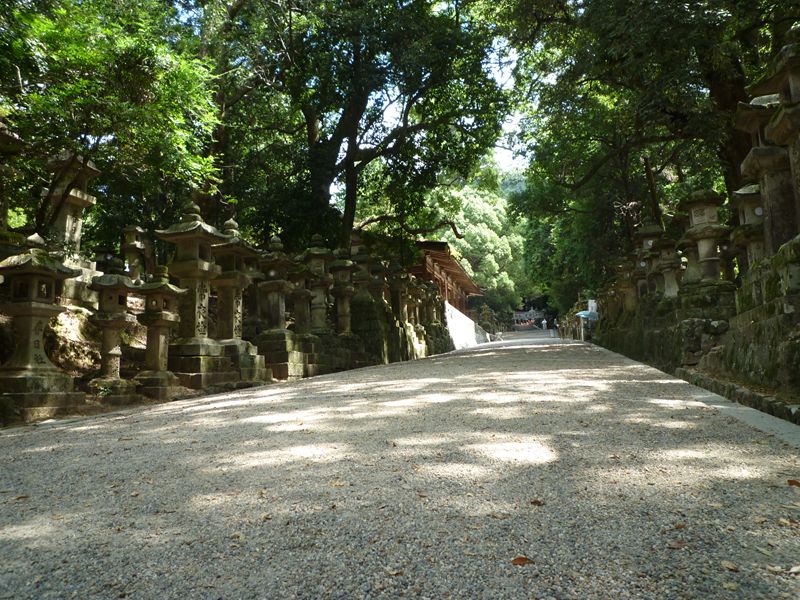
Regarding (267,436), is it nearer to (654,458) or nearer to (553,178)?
(654,458)

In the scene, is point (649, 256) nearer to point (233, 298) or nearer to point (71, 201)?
point (233, 298)

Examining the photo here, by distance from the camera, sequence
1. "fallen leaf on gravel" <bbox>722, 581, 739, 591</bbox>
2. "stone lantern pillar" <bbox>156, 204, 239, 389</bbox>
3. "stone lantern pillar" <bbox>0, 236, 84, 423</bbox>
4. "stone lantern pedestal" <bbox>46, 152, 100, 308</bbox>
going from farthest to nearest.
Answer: "stone lantern pedestal" <bbox>46, 152, 100, 308</bbox> < "stone lantern pillar" <bbox>156, 204, 239, 389</bbox> < "stone lantern pillar" <bbox>0, 236, 84, 423</bbox> < "fallen leaf on gravel" <bbox>722, 581, 739, 591</bbox>

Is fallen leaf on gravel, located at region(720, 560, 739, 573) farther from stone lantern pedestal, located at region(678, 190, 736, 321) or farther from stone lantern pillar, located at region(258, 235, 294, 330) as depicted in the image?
stone lantern pillar, located at region(258, 235, 294, 330)

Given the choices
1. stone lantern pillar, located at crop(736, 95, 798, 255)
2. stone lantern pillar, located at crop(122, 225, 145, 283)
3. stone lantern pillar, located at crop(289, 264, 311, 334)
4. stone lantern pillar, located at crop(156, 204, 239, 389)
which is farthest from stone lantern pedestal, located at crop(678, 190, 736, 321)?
stone lantern pillar, located at crop(122, 225, 145, 283)

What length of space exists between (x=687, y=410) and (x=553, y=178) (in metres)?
14.5

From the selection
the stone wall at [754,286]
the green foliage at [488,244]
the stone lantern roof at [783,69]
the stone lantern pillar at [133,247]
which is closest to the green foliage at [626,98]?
the stone wall at [754,286]

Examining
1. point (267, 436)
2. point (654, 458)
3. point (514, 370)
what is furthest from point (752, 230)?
point (267, 436)

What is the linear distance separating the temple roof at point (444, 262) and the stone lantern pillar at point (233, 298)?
49.3 ft

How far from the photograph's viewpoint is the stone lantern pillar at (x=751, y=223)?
7141 millimetres

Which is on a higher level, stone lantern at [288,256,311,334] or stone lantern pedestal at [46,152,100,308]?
stone lantern pedestal at [46,152,100,308]

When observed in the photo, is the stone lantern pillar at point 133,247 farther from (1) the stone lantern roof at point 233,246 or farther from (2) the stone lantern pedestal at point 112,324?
(2) the stone lantern pedestal at point 112,324

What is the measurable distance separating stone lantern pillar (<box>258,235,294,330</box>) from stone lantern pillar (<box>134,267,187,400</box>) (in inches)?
101

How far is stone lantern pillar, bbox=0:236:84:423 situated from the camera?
5.74 m

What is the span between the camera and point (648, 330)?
11.4m
